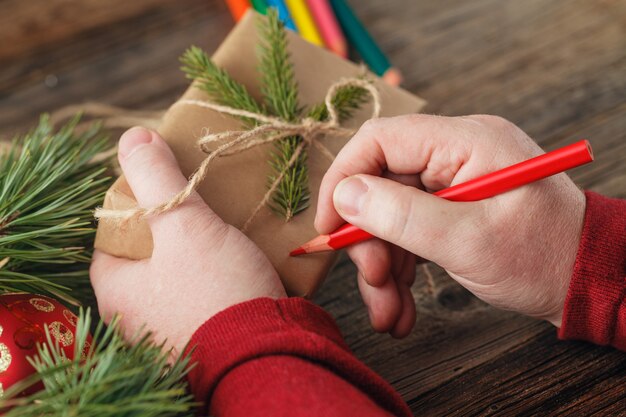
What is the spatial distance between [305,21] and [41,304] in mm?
731

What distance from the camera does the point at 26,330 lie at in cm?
55

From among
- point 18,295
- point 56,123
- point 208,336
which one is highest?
point 56,123

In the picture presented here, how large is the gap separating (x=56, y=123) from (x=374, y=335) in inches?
25.2

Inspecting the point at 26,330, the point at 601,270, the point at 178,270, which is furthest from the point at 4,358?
the point at 601,270

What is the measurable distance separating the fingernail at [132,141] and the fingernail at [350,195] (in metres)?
0.24

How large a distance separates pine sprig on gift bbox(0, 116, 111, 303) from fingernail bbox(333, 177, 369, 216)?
0.91 feet

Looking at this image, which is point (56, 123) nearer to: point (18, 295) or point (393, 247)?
point (18, 295)

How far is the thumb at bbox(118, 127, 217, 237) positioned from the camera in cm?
64

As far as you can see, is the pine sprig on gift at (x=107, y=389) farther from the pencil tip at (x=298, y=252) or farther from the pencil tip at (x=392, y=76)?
the pencil tip at (x=392, y=76)

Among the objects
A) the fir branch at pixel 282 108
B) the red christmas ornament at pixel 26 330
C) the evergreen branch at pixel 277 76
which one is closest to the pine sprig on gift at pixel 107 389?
the red christmas ornament at pixel 26 330

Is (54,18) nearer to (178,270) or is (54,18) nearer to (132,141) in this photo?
(132,141)

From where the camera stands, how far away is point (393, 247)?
0.74 m

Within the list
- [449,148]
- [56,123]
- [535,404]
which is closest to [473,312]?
[535,404]

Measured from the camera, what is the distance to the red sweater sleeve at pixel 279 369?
493mm
